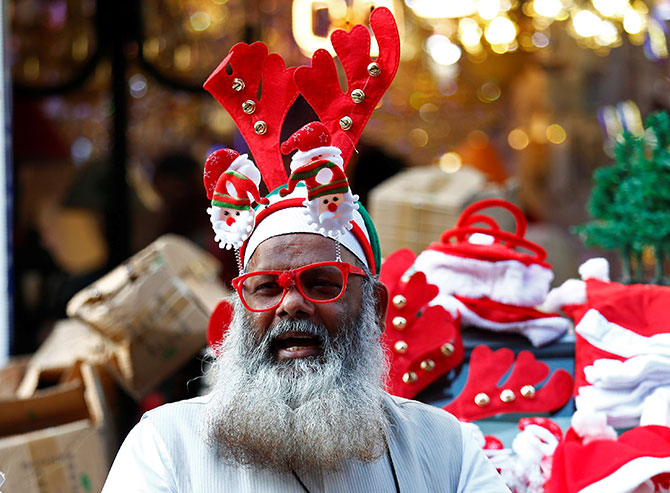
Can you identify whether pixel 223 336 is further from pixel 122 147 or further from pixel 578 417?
pixel 122 147

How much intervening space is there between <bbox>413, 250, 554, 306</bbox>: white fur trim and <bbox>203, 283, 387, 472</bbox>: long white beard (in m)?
0.77

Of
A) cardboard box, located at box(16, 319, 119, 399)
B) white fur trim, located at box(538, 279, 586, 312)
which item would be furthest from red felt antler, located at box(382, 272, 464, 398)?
cardboard box, located at box(16, 319, 119, 399)

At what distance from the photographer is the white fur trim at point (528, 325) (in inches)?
106

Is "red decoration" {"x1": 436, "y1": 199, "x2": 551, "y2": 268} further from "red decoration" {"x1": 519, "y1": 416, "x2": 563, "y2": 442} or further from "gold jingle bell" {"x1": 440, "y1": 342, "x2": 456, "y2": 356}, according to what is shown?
"red decoration" {"x1": 519, "y1": 416, "x2": 563, "y2": 442}

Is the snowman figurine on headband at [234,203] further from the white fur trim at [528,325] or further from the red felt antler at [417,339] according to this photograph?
the white fur trim at [528,325]

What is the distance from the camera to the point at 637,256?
3088 mm

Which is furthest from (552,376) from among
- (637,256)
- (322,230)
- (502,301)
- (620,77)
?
(620,77)

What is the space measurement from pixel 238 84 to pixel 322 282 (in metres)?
0.59

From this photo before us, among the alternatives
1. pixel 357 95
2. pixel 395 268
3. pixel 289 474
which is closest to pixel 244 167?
pixel 357 95

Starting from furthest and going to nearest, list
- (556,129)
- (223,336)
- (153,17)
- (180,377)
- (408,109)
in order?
(408,109), (556,129), (153,17), (180,377), (223,336)

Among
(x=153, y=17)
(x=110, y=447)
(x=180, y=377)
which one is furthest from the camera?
(x=153, y=17)

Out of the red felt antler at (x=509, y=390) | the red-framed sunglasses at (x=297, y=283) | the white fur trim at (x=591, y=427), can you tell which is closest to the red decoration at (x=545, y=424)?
the red felt antler at (x=509, y=390)

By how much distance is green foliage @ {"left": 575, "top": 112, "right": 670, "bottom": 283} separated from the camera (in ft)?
9.27

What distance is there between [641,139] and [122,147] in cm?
386
